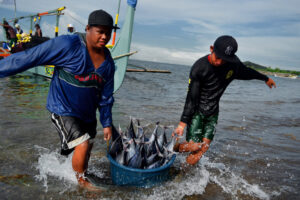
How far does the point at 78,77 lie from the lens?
254 cm

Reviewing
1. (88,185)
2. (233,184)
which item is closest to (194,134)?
(233,184)

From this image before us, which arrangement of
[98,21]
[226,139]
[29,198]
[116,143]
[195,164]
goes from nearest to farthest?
[98,21] → [29,198] → [116,143] → [195,164] → [226,139]

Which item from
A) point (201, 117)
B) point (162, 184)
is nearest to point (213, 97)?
point (201, 117)

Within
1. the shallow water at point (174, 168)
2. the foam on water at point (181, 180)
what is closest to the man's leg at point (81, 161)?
the shallow water at point (174, 168)

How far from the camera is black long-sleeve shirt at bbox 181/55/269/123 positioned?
127 inches

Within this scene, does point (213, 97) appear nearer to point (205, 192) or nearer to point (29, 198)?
point (205, 192)

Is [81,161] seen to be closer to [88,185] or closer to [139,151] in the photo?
[88,185]

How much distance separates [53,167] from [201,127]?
8.15ft

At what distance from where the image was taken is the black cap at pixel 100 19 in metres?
2.40

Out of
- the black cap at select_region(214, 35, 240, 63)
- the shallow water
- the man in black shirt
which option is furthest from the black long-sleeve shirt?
the shallow water

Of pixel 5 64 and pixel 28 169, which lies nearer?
pixel 5 64

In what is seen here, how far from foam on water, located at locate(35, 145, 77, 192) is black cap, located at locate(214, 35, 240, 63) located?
2.68m

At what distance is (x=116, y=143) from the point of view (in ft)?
10.0

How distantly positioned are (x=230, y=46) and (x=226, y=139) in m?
3.60
